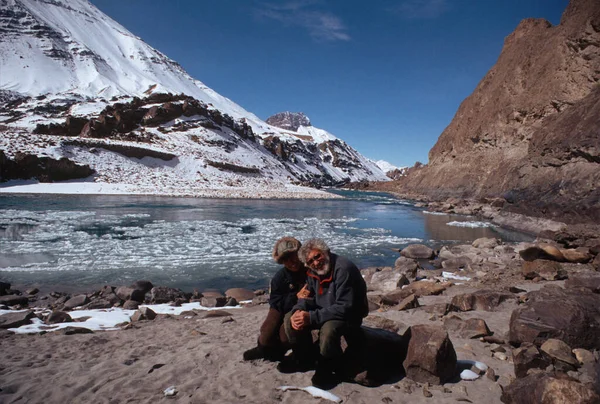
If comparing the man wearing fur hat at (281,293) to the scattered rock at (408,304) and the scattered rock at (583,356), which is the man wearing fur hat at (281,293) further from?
the scattered rock at (408,304)

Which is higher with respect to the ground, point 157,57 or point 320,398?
point 157,57

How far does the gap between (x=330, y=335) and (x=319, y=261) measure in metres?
0.73

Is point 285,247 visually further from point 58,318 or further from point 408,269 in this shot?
point 408,269

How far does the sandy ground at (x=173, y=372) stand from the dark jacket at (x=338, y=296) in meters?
0.73

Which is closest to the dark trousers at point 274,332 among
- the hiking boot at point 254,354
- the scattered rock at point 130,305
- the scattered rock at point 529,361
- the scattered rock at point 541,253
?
the hiking boot at point 254,354

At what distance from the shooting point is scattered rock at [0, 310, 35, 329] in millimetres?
5489

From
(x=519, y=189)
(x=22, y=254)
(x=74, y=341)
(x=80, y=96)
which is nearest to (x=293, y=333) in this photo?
(x=74, y=341)

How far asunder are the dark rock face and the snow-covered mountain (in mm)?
273

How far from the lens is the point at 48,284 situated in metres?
8.64

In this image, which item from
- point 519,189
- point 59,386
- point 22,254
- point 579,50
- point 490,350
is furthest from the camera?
point 579,50

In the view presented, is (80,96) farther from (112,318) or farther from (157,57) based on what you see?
(112,318)

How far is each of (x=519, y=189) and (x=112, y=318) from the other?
80.3ft

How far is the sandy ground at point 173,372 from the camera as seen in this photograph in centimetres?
316

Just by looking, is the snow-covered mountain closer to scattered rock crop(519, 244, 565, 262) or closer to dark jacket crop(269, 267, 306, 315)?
scattered rock crop(519, 244, 565, 262)
